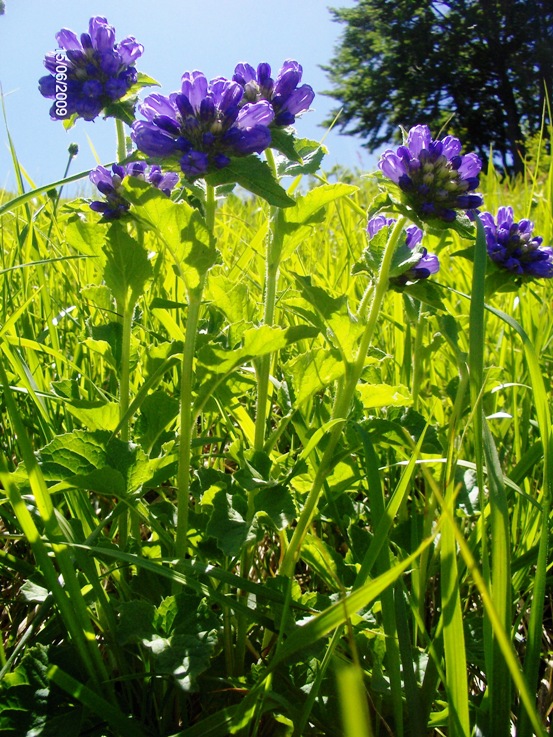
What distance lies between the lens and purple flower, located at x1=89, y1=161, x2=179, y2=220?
1006mm

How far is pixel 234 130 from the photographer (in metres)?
0.83

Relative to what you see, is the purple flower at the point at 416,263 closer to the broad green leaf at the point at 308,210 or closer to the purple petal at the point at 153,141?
the broad green leaf at the point at 308,210

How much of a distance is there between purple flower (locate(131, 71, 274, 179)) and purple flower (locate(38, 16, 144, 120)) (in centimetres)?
28

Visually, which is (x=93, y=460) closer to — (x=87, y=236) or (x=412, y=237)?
(x=87, y=236)

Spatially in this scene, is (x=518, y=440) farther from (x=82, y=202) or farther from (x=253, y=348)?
(x=82, y=202)

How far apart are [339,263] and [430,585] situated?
1.10m

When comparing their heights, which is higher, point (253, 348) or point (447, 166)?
point (447, 166)

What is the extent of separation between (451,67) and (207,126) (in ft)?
112

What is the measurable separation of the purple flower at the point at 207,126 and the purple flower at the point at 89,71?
0.28 metres

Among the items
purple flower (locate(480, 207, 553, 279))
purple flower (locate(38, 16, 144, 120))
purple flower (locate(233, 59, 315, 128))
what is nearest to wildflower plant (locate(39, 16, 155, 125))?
purple flower (locate(38, 16, 144, 120))

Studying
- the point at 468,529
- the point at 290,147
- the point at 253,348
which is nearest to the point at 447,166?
the point at 290,147

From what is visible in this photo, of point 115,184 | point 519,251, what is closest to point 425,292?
point 519,251

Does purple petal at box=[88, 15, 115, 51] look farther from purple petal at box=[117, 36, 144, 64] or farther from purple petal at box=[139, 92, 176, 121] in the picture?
purple petal at box=[139, 92, 176, 121]

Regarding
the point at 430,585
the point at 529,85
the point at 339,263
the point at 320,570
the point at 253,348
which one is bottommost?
the point at 430,585
